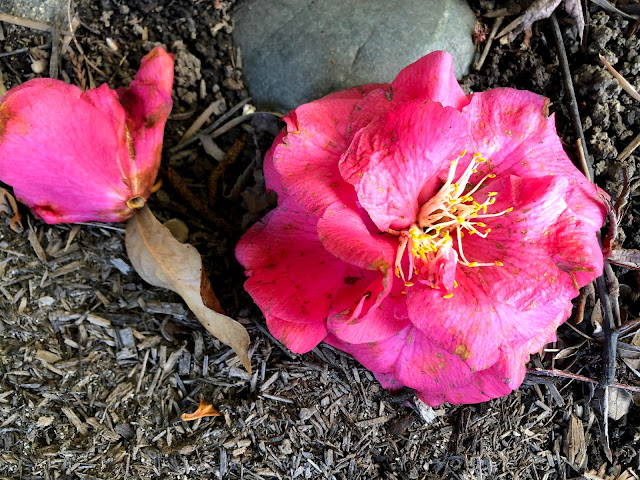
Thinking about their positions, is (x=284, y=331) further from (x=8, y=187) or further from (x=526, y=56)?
(x=526, y=56)

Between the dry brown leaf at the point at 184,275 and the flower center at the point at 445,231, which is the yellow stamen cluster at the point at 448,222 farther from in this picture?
the dry brown leaf at the point at 184,275

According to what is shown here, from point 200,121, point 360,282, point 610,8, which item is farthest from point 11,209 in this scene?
point 610,8

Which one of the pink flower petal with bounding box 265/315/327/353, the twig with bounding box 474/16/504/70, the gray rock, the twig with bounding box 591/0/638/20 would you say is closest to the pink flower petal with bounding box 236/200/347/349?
the pink flower petal with bounding box 265/315/327/353

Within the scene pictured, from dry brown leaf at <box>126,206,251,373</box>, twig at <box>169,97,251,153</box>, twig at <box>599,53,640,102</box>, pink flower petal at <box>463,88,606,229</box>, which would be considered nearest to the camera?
pink flower petal at <box>463,88,606,229</box>

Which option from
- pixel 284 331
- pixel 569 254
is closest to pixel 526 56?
pixel 569 254

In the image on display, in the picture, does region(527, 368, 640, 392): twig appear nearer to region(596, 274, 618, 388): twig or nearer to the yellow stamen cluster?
region(596, 274, 618, 388): twig

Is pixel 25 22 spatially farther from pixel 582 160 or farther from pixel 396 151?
pixel 582 160

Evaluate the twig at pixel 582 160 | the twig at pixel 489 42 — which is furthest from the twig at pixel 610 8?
the twig at pixel 582 160
